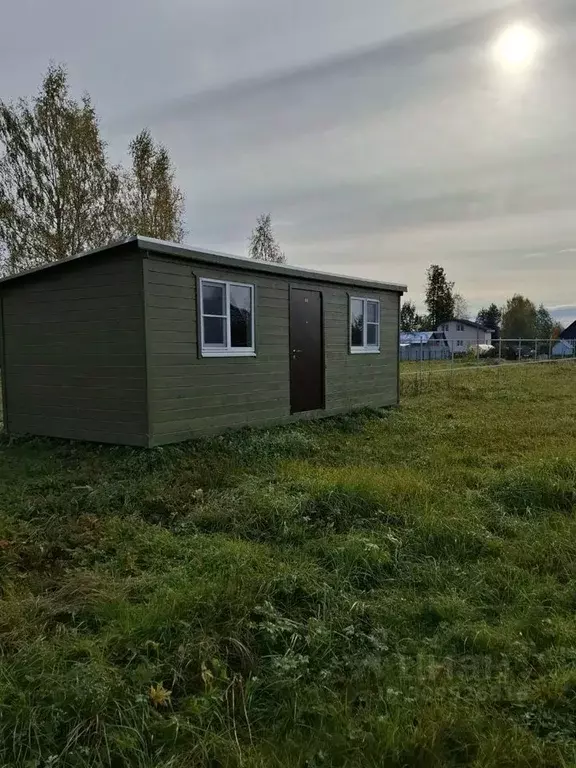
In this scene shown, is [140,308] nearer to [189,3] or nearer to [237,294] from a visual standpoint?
[237,294]

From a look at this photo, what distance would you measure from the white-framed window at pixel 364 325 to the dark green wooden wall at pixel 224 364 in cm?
18

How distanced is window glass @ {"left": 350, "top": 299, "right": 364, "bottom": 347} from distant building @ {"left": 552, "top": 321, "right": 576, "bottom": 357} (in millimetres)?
23063

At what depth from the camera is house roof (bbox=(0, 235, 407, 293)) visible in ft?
20.1

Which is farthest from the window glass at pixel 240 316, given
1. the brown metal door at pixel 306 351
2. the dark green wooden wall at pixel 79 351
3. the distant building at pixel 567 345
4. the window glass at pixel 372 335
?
the distant building at pixel 567 345

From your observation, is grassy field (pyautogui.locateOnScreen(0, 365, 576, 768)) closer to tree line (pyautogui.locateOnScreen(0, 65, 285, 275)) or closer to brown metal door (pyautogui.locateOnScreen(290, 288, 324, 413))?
brown metal door (pyautogui.locateOnScreen(290, 288, 324, 413))

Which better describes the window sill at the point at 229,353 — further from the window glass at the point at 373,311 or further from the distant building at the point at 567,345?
the distant building at the point at 567,345

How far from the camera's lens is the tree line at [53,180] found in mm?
16328

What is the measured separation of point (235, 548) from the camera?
3365mm

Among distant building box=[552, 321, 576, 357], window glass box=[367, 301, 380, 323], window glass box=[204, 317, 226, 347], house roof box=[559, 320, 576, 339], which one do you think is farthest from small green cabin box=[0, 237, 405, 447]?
house roof box=[559, 320, 576, 339]

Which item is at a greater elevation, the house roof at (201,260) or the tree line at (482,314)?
the tree line at (482,314)

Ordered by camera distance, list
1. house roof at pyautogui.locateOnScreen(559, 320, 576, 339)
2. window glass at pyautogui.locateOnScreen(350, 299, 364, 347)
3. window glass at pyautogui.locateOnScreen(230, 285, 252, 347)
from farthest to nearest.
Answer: house roof at pyautogui.locateOnScreen(559, 320, 576, 339), window glass at pyautogui.locateOnScreen(350, 299, 364, 347), window glass at pyautogui.locateOnScreen(230, 285, 252, 347)

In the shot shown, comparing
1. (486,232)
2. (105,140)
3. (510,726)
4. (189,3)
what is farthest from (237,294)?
(105,140)

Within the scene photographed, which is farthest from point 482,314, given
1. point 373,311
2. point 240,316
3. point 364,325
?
point 240,316

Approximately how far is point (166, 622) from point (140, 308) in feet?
14.5
